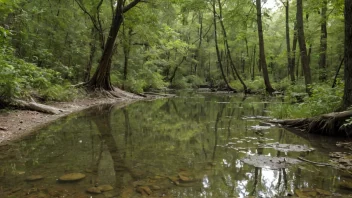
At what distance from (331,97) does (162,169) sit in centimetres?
554

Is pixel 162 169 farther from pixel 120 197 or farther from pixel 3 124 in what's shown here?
pixel 3 124

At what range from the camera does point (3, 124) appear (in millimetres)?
6500

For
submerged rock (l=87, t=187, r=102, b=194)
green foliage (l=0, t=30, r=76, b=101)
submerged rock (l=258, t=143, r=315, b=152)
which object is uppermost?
green foliage (l=0, t=30, r=76, b=101)

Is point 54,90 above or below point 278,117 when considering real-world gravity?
above

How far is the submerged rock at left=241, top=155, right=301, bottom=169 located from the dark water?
0.44ft

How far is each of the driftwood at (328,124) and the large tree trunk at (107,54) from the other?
11.0 meters

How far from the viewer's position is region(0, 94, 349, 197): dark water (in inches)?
128

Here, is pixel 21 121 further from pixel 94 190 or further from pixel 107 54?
pixel 107 54

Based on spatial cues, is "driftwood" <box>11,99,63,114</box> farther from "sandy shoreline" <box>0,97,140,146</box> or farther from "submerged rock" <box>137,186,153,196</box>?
"submerged rock" <box>137,186,153,196</box>

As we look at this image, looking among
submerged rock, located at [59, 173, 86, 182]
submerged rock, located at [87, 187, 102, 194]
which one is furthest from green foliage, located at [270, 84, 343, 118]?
submerged rock, located at [59, 173, 86, 182]

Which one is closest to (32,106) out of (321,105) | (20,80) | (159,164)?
(20,80)

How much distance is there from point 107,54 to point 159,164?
12.1m

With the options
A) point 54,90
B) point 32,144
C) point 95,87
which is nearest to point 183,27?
point 95,87

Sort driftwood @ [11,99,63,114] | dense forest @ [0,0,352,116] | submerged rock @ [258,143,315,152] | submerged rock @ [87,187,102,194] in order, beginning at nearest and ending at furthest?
submerged rock @ [87,187,102,194], submerged rock @ [258,143,315,152], dense forest @ [0,0,352,116], driftwood @ [11,99,63,114]
